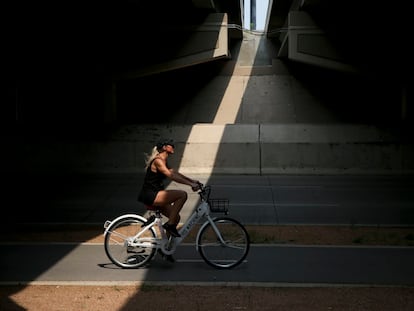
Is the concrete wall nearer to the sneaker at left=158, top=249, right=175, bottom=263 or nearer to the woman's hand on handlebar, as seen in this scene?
the sneaker at left=158, top=249, right=175, bottom=263

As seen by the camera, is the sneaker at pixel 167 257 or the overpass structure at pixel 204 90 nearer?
the sneaker at pixel 167 257

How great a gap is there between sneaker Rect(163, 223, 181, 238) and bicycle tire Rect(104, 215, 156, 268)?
19cm

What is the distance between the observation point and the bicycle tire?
29.2 ft

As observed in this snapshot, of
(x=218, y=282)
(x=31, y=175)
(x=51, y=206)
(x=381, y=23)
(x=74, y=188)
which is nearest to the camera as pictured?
(x=218, y=282)

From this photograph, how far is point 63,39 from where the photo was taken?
24516 mm

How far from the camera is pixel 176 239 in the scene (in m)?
8.98

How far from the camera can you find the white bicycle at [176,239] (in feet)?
28.8

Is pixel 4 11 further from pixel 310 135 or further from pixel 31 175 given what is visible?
pixel 310 135

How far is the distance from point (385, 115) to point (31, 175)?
20135 mm

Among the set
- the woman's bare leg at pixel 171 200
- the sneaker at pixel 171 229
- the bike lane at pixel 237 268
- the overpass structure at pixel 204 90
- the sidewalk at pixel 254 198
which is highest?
the overpass structure at pixel 204 90

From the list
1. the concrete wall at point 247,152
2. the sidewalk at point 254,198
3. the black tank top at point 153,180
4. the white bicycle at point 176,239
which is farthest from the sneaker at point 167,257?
the concrete wall at point 247,152

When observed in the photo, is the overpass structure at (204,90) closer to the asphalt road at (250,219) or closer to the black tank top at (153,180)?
the asphalt road at (250,219)

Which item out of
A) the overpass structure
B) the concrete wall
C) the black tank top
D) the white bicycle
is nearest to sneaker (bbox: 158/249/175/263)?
the white bicycle

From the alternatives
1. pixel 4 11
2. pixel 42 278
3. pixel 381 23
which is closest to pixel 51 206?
pixel 4 11
